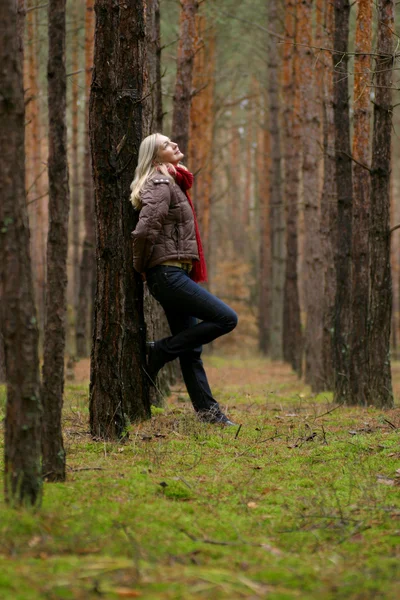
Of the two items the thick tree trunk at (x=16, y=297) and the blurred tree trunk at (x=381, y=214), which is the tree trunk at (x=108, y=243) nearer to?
the thick tree trunk at (x=16, y=297)

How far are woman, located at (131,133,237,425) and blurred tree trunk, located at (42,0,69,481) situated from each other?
4.92 ft

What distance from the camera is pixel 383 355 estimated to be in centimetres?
820

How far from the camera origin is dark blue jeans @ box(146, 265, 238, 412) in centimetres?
607

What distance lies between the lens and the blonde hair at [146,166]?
236 inches

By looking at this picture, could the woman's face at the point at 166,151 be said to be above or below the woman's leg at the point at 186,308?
above

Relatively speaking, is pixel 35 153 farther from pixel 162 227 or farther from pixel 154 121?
pixel 162 227

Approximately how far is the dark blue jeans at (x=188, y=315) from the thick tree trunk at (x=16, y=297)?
2.43 metres

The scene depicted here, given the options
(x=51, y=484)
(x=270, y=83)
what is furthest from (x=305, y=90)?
(x=51, y=484)

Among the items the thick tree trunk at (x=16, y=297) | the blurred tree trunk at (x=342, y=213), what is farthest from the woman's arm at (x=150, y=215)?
the blurred tree trunk at (x=342, y=213)

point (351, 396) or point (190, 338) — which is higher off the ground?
point (190, 338)

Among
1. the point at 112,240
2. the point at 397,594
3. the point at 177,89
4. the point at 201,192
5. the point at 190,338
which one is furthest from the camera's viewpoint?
the point at 201,192

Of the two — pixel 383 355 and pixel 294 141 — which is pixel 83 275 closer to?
pixel 294 141

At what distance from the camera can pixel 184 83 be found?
11320mm

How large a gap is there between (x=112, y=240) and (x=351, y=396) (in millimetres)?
4640
